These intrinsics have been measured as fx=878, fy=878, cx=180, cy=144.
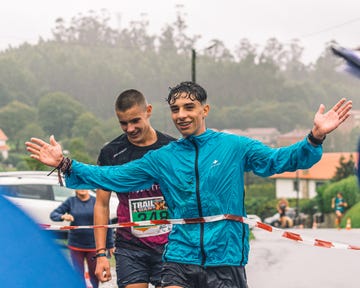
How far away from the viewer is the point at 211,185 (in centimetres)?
477

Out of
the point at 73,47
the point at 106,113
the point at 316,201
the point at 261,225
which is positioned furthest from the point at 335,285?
the point at 73,47

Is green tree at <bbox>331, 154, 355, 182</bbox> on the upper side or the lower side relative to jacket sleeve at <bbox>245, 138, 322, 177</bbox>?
lower

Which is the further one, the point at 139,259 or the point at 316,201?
the point at 316,201

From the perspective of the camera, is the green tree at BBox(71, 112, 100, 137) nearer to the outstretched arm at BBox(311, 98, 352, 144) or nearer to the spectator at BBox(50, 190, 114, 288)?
the spectator at BBox(50, 190, 114, 288)

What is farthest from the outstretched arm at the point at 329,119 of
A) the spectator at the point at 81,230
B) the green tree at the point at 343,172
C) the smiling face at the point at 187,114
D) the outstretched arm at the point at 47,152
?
the green tree at the point at 343,172

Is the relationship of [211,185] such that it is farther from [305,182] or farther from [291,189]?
[305,182]

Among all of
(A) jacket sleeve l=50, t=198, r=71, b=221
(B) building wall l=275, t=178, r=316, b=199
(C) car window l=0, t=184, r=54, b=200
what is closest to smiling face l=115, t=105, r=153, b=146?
(A) jacket sleeve l=50, t=198, r=71, b=221

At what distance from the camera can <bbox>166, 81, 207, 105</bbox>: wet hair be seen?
495cm

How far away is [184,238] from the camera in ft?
15.8

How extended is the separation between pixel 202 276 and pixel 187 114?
0.90m

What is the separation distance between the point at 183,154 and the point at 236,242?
570mm

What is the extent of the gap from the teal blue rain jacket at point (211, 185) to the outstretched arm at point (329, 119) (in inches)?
6.5

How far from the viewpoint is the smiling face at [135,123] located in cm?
606

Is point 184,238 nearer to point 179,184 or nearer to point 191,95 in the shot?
point 179,184
